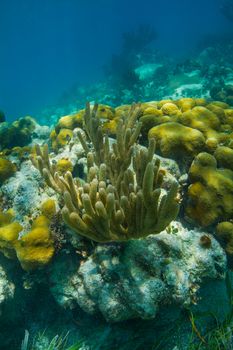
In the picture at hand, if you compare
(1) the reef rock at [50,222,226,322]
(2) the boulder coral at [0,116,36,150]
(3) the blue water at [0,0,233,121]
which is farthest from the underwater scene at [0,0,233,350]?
(3) the blue water at [0,0,233,121]

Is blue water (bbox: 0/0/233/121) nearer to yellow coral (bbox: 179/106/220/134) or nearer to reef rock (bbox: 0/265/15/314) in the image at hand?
yellow coral (bbox: 179/106/220/134)

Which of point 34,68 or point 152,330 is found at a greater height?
point 34,68

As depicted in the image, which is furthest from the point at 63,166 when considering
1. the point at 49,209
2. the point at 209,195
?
the point at 209,195

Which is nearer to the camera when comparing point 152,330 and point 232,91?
point 152,330

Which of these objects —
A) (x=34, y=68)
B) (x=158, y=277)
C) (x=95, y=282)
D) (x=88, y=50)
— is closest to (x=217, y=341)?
(x=158, y=277)

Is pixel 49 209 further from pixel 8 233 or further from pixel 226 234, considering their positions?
pixel 226 234

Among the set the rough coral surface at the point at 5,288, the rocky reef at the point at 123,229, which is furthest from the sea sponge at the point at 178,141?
the rough coral surface at the point at 5,288

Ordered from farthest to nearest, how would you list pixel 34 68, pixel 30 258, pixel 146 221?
pixel 34 68 < pixel 30 258 < pixel 146 221

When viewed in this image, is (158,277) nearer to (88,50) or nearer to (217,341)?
(217,341)

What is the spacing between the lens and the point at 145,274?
2996 millimetres

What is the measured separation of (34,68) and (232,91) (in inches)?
4075

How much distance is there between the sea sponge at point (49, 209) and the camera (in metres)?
3.70

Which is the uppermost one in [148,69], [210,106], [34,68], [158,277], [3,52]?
[3,52]

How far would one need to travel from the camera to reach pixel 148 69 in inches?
880
